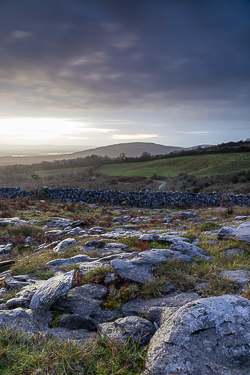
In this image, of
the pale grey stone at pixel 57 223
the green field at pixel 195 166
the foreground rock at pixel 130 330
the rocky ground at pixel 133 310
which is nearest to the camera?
the rocky ground at pixel 133 310

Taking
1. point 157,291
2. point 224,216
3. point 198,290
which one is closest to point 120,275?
point 157,291

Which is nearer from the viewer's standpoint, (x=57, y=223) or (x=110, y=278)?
(x=110, y=278)

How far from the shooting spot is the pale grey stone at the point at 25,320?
3.30 meters

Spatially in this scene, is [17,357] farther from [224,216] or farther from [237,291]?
[224,216]

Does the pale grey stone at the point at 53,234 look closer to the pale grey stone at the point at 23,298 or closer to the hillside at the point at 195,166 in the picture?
the pale grey stone at the point at 23,298

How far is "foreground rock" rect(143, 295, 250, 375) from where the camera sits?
229 cm

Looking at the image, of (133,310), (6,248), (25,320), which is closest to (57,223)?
(6,248)

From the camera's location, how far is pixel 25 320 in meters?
3.51

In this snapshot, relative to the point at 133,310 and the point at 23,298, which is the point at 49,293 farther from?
the point at 133,310

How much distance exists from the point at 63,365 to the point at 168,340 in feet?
4.20

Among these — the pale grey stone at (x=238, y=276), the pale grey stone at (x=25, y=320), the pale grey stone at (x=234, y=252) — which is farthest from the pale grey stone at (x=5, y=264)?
the pale grey stone at (x=234, y=252)

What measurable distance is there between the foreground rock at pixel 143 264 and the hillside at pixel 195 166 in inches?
1622

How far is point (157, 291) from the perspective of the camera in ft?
13.7

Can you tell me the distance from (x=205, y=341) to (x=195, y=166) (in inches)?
2134
